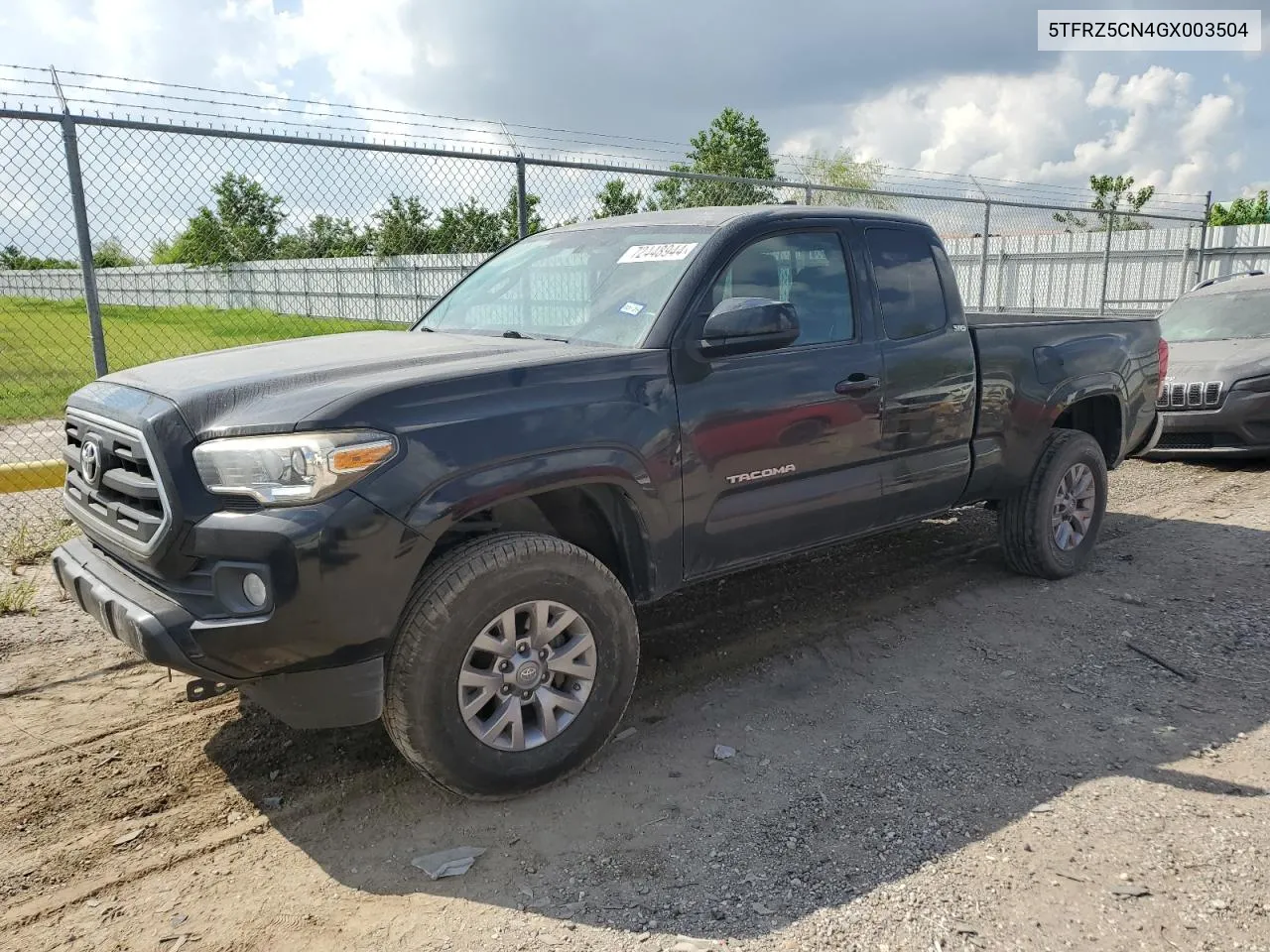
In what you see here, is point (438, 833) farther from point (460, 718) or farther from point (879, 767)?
point (879, 767)

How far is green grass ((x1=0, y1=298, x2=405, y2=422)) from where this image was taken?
1009cm

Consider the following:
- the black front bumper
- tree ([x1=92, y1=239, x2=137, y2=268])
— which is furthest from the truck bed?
tree ([x1=92, y1=239, x2=137, y2=268])

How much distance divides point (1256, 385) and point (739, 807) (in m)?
7.11

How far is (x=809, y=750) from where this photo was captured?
3510mm

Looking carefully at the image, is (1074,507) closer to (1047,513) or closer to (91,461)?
(1047,513)

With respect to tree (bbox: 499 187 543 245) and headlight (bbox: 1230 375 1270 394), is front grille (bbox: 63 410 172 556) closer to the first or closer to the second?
tree (bbox: 499 187 543 245)

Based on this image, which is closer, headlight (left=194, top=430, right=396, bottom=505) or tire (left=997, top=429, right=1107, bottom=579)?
headlight (left=194, top=430, right=396, bottom=505)

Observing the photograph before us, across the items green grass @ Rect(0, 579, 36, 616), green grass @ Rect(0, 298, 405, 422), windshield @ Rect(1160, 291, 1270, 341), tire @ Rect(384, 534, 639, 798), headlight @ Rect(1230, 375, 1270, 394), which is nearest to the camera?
tire @ Rect(384, 534, 639, 798)

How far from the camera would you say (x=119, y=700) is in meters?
3.94

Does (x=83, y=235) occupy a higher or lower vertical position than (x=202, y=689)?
higher

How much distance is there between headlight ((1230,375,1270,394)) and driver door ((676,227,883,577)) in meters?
5.50

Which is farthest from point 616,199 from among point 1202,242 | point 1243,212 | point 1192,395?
point 1243,212

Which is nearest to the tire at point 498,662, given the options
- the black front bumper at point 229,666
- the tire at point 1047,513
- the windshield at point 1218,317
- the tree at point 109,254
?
the black front bumper at point 229,666

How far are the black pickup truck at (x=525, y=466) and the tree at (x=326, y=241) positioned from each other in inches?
140
